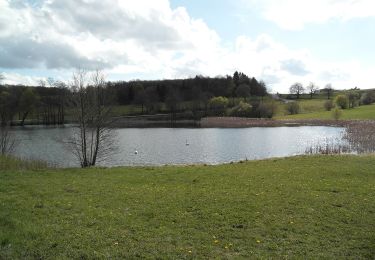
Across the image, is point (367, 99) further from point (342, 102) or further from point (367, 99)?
point (342, 102)

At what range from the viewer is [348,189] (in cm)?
1283

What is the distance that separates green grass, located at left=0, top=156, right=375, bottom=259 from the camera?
7414 millimetres

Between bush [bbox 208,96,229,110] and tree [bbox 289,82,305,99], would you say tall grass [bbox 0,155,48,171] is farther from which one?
tree [bbox 289,82,305,99]

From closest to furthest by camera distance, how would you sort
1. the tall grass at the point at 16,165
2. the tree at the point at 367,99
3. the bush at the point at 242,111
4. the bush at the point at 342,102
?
the tall grass at the point at 16,165
the bush at the point at 342,102
the bush at the point at 242,111
the tree at the point at 367,99

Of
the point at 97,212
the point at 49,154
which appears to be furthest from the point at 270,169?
the point at 49,154

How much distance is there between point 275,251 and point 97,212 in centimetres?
516

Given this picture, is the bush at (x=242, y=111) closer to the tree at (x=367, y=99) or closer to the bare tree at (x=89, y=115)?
the tree at (x=367, y=99)

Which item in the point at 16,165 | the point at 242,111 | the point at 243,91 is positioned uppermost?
the point at 243,91

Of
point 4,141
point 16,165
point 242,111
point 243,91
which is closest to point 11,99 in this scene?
point 4,141

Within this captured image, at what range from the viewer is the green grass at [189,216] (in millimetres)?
7414

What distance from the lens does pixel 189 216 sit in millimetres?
9727

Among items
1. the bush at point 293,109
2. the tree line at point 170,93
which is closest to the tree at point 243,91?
the tree line at point 170,93

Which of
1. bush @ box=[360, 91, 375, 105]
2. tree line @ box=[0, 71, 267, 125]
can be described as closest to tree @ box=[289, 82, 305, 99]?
tree line @ box=[0, 71, 267, 125]

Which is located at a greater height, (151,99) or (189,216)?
(151,99)
